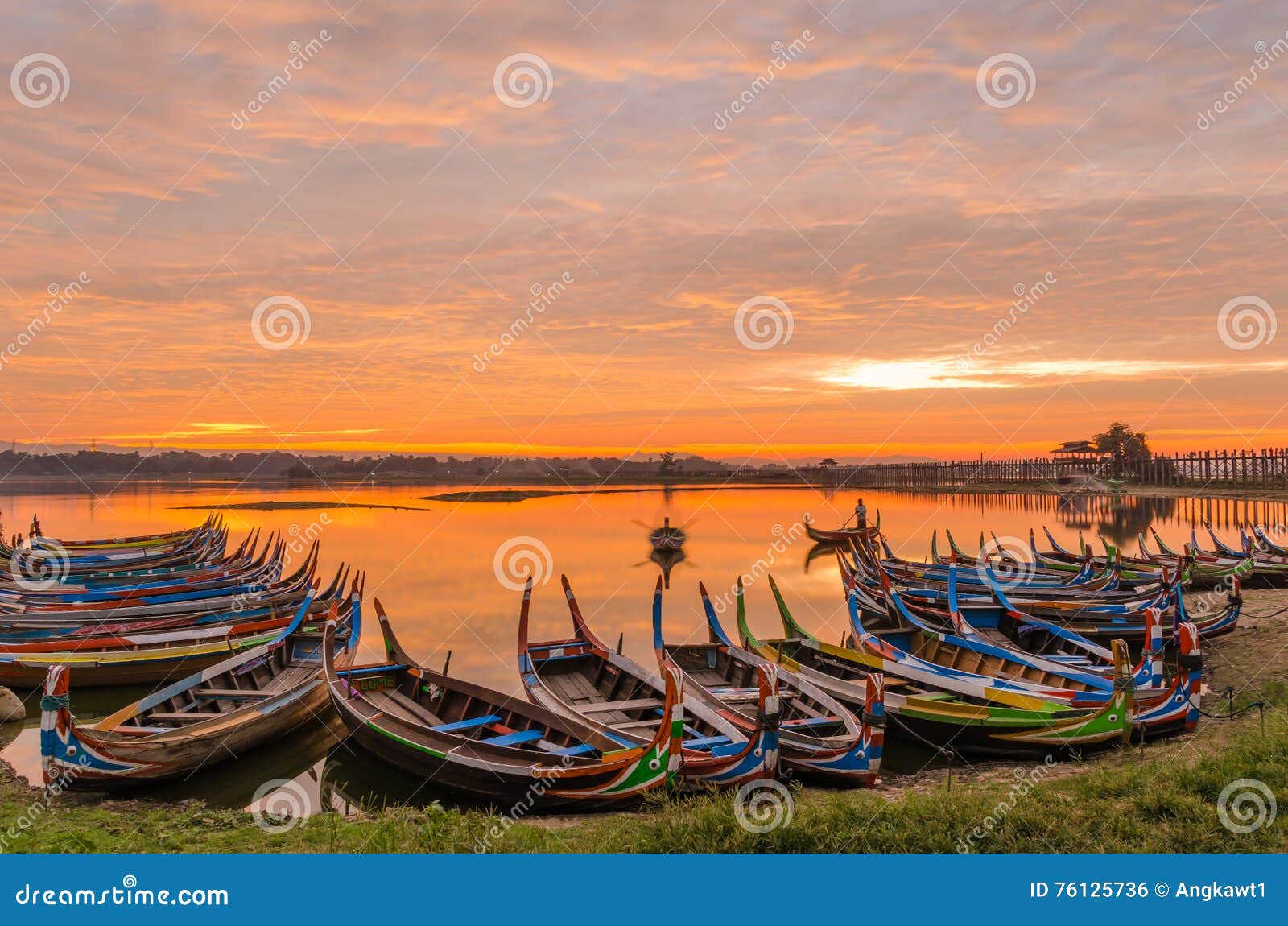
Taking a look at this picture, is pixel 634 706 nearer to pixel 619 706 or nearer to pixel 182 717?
pixel 619 706

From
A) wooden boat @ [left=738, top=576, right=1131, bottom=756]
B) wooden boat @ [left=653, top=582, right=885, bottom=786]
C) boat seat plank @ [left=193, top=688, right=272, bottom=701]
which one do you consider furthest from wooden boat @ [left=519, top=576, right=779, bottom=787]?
boat seat plank @ [left=193, top=688, right=272, bottom=701]

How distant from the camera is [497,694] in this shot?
33.2ft

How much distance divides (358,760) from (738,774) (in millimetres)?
5423

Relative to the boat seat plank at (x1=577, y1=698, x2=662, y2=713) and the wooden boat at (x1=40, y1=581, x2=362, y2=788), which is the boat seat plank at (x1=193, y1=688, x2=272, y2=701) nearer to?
the wooden boat at (x1=40, y1=581, x2=362, y2=788)

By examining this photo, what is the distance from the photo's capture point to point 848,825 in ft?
20.3

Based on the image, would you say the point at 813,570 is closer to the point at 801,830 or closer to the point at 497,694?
the point at 497,694

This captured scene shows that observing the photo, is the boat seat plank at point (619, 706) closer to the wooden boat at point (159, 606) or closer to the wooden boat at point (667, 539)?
the wooden boat at point (159, 606)

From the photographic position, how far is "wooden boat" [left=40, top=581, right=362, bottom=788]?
8.60m

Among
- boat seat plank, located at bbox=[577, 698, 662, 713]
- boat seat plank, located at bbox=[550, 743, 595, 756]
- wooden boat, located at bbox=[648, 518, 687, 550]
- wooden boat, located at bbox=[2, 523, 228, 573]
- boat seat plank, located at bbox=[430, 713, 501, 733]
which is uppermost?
wooden boat, located at bbox=[648, 518, 687, 550]

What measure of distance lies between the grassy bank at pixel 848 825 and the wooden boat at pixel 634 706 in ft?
1.63

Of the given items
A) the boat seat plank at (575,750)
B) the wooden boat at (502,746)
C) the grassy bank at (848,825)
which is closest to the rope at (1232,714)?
the grassy bank at (848,825)

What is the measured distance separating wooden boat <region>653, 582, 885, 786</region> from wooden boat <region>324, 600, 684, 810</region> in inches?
41.2

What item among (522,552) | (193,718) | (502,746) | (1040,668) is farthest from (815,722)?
(522,552)

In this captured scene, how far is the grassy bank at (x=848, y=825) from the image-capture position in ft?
19.3
